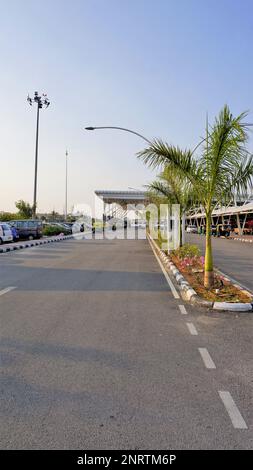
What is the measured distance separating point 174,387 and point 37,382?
1477 mm

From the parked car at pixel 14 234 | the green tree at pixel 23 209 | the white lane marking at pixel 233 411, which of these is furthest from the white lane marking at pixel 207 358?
the green tree at pixel 23 209

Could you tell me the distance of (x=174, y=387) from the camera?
3949mm

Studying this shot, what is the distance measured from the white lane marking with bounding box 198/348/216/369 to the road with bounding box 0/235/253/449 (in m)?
0.01

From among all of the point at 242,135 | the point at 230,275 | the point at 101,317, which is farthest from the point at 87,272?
the point at 242,135

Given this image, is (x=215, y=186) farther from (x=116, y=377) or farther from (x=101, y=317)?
(x=116, y=377)

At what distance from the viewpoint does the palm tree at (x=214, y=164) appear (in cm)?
859

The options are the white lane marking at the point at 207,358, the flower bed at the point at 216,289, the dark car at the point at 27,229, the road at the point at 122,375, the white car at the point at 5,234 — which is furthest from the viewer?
the dark car at the point at 27,229

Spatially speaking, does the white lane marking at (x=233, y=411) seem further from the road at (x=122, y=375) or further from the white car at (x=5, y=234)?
the white car at (x=5, y=234)

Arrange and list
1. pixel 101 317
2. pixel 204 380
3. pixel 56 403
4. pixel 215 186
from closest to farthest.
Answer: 1. pixel 56 403
2. pixel 204 380
3. pixel 101 317
4. pixel 215 186

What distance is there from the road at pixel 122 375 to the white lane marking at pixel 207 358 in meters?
0.01

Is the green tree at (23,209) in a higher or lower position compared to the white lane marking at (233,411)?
higher

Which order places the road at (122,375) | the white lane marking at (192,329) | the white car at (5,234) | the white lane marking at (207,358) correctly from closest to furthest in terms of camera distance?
the road at (122,375) → the white lane marking at (207,358) → the white lane marking at (192,329) → the white car at (5,234)
